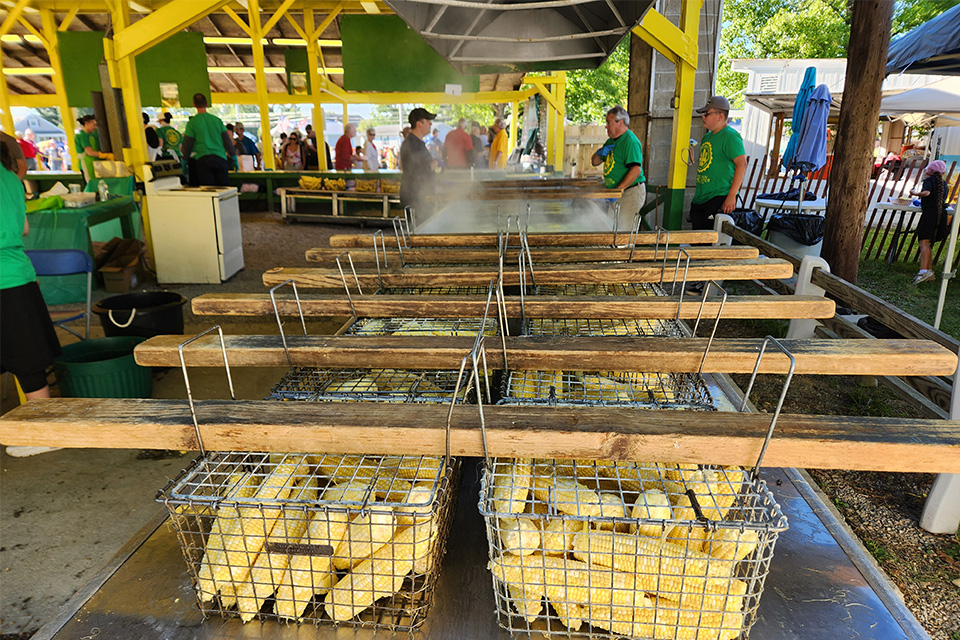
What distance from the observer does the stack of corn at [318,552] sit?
1340 mm

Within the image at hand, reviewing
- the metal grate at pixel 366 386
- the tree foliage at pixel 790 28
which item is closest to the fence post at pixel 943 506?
the metal grate at pixel 366 386

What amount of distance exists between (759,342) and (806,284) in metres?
2.74

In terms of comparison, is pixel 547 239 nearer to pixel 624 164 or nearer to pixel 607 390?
pixel 607 390

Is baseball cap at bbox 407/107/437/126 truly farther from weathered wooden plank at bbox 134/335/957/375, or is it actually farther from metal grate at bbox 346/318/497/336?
weathered wooden plank at bbox 134/335/957/375

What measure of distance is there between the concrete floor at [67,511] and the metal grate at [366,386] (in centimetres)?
115

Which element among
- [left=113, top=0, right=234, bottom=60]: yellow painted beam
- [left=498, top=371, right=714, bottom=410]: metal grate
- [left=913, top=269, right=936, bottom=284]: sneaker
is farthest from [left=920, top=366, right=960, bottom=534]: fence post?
[left=113, top=0, right=234, bottom=60]: yellow painted beam

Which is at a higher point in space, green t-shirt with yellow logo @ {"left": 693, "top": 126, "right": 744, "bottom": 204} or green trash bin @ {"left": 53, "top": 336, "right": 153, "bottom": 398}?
green t-shirt with yellow logo @ {"left": 693, "top": 126, "right": 744, "bottom": 204}

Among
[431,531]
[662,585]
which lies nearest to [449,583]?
[431,531]

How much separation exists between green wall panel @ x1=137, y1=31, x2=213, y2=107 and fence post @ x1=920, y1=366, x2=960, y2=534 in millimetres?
11146

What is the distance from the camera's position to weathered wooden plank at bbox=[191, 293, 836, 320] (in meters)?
2.32

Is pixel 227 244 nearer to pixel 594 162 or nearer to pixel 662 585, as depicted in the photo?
pixel 594 162

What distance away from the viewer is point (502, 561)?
132cm

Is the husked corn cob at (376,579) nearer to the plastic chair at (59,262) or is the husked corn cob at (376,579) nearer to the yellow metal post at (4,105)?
the plastic chair at (59,262)

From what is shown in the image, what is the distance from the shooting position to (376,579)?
139cm
